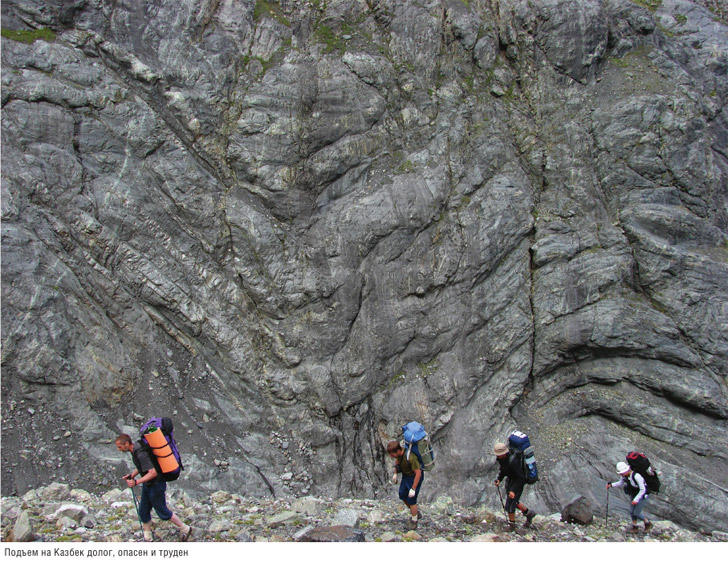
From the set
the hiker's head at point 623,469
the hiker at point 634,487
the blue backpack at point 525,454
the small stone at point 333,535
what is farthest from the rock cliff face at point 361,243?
the blue backpack at point 525,454

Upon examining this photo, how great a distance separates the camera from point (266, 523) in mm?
8211

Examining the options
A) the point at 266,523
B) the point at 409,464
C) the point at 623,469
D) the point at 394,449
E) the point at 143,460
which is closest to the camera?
the point at 143,460

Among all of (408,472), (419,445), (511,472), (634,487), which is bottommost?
(634,487)

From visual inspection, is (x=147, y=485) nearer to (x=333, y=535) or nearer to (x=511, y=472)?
(x=333, y=535)

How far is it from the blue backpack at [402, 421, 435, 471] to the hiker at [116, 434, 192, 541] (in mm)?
3652

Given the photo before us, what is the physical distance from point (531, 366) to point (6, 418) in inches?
561

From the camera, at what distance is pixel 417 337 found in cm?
1458

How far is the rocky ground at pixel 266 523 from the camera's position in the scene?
7250 millimetres

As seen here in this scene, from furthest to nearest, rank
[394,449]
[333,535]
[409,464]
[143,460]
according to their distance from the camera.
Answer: [409,464] < [394,449] < [333,535] < [143,460]

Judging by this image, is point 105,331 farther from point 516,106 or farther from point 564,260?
point 516,106

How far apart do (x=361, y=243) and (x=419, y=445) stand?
8.16 m

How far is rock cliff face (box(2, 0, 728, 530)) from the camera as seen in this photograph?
1243 centimetres

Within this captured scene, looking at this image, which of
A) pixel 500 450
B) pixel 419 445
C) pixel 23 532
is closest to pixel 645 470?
pixel 500 450

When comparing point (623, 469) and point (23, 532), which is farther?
point (623, 469)
